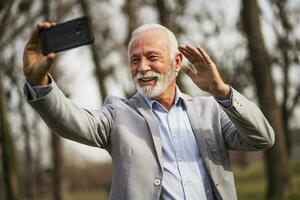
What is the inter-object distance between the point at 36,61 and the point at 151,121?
0.80 metres

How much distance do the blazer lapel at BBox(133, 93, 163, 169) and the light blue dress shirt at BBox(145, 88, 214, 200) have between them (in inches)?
1.6

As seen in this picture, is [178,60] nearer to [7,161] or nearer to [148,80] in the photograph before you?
[148,80]

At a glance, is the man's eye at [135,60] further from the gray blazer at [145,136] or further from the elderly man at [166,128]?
the gray blazer at [145,136]

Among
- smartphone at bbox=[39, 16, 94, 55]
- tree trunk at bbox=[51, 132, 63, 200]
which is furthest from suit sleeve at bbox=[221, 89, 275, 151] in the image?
tree trunk at bbox=[51, 132, 63, 200]

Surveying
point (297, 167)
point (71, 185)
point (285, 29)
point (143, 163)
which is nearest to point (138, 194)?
point (143, 163)

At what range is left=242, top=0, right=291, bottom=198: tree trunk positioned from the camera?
13695mm

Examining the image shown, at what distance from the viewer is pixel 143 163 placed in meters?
3.30

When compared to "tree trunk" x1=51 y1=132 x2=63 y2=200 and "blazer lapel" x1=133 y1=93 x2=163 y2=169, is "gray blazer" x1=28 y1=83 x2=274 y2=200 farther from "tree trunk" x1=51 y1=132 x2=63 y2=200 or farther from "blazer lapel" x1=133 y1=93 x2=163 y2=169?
"tree trunk" x1=51 y1=132 x2=63 y2=200

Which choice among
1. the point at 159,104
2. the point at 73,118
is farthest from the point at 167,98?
the point at 73,118

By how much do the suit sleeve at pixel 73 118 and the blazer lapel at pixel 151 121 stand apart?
0.16m

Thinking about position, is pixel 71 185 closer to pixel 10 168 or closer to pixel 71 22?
pixel 10 168

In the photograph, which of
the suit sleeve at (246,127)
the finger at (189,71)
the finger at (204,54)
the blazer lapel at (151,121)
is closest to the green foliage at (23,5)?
the blazer lapel at (151,121)

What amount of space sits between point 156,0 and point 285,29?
870 cm

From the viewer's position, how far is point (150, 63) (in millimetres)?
3430
